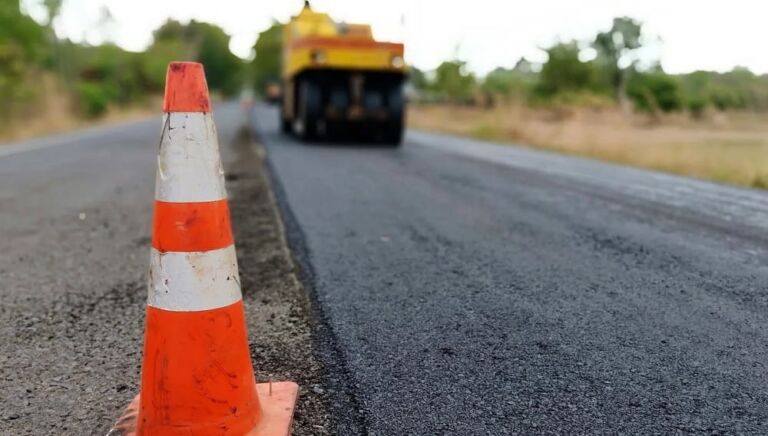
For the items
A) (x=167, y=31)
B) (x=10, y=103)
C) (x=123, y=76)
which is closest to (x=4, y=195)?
(x=10, y=103)

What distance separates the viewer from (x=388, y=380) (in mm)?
2178

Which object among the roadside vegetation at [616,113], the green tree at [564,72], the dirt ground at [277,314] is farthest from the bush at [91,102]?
the green tree at [564,72]

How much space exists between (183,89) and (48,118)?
2231 centimetres

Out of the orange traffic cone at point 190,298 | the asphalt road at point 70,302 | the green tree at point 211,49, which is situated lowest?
the asphalt road at point 70,302

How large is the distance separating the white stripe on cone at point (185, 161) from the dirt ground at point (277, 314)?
2.44 feet

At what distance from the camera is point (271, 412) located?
191 cm

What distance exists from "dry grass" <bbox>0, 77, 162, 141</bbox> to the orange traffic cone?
15429mm

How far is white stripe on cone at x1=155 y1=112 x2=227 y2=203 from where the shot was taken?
178 cm

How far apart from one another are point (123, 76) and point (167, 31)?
49674 mm

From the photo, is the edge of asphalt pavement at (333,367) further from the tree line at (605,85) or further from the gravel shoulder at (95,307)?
the tree line at (605,85)

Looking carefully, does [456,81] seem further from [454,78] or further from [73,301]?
[73,301]

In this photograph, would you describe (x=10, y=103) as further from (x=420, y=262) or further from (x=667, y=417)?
(x=667, y=417)

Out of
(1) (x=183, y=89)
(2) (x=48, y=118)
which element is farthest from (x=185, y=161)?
(2) (x=48, y=118)

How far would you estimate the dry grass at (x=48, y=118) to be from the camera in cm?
1731
